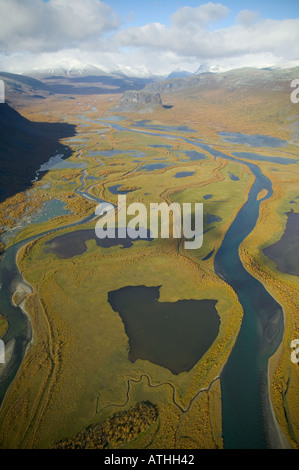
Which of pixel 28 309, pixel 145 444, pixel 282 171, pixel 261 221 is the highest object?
pixel 282 171

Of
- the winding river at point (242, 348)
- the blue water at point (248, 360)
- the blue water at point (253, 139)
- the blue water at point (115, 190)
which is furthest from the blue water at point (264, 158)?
the blue water at point (248, 360)

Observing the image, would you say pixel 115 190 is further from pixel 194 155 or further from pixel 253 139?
pixel 253 139

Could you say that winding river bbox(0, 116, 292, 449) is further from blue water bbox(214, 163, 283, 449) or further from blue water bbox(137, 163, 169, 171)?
blue water bbox(137, 163, 169, 171)

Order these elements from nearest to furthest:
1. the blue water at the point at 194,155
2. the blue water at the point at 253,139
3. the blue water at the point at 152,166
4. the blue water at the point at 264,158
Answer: the blue water at the point at 152,166 → the blue water at the point at 264,158 → the blue water at the point at 194,155 → the blue water at the point at 253,139

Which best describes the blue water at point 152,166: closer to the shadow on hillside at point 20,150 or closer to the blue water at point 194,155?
the blue water at point 194,155

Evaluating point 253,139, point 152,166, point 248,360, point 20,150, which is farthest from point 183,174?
point 253,139

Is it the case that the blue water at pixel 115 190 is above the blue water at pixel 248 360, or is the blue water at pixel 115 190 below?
above

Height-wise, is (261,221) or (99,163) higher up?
(99,163)

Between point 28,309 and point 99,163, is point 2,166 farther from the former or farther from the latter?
point 28,309
